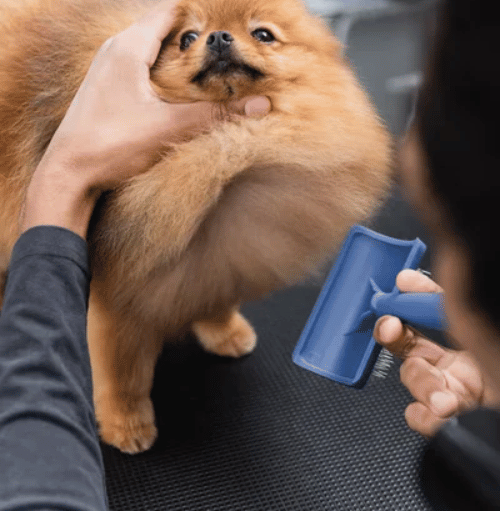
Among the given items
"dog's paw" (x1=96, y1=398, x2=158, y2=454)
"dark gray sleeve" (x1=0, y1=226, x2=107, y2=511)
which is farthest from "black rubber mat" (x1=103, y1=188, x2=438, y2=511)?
"dark gray sleeve" (x1=0, y1=226, x2=107, y2=511)

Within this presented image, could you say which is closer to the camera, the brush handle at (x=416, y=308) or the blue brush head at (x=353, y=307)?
the brush handle at (x=416, y=308)

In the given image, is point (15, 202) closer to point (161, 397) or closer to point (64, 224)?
point (64, 224)

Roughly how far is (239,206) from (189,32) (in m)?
0.21

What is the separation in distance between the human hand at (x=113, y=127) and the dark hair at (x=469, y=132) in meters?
0.44

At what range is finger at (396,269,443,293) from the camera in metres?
0.67

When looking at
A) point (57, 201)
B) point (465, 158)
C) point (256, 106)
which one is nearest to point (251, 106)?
point (256, 106)

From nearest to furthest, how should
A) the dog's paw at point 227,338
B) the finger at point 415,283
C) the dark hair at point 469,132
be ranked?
the dark hair at point 469,132
the finger at point 415,283
the dog's paw at point 227,338

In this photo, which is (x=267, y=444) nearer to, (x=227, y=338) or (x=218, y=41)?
(x=227, y=338)

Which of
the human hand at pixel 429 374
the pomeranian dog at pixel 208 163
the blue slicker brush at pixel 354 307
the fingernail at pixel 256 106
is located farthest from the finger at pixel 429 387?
the fingernail at pixel 256 106

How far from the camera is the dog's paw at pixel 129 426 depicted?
89 cm

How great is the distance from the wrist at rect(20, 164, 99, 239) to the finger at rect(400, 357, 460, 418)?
1.21 feet

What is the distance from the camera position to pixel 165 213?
0.69 m

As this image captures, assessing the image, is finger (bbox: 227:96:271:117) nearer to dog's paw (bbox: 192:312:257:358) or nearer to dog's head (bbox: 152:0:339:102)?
dog's head (bbox: 152:0:339:102)

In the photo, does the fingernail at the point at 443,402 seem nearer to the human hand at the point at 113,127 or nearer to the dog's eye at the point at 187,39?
the human hand at the point at 113,127
